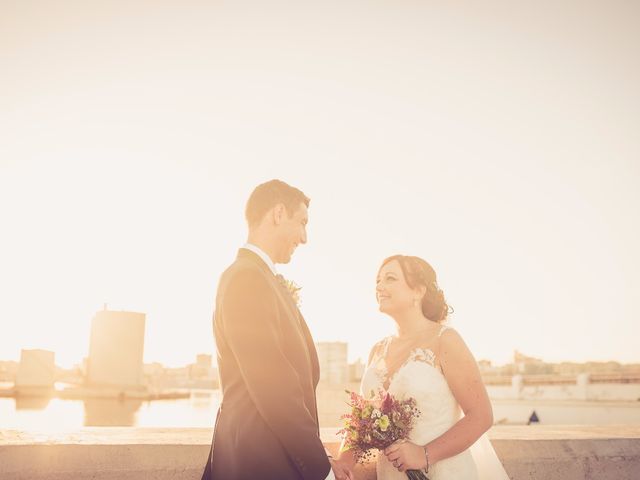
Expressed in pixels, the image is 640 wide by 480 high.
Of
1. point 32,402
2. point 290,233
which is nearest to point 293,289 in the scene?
point 290,233

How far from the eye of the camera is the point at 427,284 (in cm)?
400

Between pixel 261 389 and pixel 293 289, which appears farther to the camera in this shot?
pixel 293 289

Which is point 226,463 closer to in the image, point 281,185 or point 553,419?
point 281,185

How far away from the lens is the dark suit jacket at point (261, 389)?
93.2 inches

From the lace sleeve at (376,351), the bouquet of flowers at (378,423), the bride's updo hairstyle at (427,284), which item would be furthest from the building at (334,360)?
the bouquet of flowers at (378,423)

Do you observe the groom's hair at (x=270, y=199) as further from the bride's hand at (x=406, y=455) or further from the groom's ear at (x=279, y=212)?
the bride's hand at (x=406, y=455)

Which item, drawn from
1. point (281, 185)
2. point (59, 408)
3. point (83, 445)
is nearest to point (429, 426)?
point (281, 185)

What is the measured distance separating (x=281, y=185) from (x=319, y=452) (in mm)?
1353

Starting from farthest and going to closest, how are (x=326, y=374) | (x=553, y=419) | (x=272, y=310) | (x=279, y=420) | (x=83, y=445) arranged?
(x=326, y=374), (x=553, y=419), (x=83, y=445), (x=272, y=310), (x=279, y=420)

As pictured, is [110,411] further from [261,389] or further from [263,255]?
[261,389]

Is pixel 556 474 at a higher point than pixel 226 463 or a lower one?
lower

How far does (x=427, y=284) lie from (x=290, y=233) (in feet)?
4.92

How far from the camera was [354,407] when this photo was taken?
336 centimetres

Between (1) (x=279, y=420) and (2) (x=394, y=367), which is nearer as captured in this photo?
(1) (x=279, y=420)
